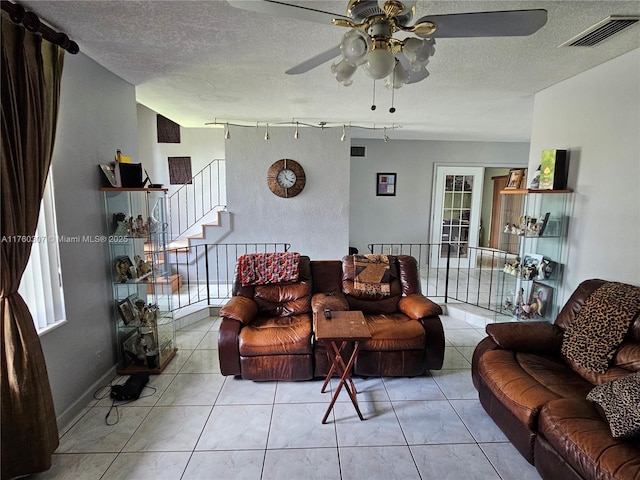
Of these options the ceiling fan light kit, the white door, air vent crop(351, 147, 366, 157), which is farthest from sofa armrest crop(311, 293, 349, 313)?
the white door

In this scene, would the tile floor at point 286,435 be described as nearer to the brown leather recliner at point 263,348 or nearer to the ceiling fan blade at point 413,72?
the brown leather recliner at point 263,348

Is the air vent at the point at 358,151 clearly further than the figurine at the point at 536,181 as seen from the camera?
Yes

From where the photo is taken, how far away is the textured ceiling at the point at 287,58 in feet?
6.23

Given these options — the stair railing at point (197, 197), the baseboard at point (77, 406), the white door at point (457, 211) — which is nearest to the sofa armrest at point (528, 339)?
the baseboard at point (77, 406)

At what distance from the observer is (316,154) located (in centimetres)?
526

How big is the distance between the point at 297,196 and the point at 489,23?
159 inches

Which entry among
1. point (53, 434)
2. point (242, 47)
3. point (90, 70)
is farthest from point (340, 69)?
point (53, 434)

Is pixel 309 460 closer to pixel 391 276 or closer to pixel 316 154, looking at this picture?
pixel 391 276

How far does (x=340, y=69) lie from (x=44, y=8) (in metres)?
1.76

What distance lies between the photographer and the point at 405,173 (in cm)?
648

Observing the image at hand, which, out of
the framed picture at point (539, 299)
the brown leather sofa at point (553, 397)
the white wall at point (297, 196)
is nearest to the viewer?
the brown leather sofa at point (553, 397)

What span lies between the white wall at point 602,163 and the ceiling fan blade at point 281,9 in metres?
2.45

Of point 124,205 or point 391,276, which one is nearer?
point 124,205

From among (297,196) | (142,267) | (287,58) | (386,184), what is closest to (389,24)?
(287,58)
